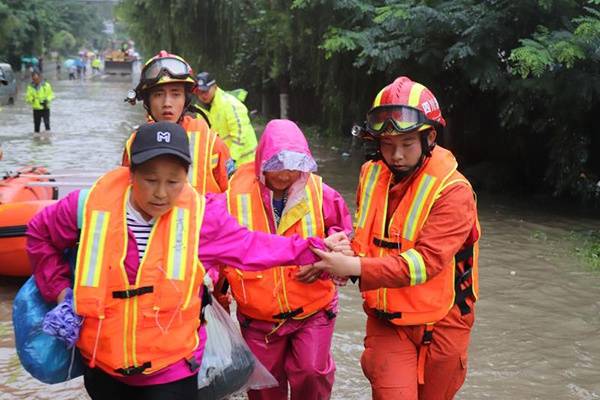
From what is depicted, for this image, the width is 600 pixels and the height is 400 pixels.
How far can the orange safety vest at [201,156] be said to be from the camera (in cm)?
486

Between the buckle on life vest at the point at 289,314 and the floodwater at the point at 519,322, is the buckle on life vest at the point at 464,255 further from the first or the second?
the floodwater at the point at 519,322

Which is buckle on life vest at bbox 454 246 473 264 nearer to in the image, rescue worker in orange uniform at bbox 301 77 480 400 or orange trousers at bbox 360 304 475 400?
rescue worker in orange uniform at bbox 301 77 480 400

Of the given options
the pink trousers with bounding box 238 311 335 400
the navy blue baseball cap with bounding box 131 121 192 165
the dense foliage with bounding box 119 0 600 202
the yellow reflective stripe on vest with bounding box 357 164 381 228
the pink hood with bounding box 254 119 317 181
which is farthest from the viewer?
the dense foliage with bounding box 119 0 600 202

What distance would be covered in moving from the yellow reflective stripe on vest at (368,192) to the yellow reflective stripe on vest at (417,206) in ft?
0.85

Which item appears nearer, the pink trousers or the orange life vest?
the orange life vest

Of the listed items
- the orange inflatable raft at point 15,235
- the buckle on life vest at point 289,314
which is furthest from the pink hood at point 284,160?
the orange inflatable raft at point 15,235

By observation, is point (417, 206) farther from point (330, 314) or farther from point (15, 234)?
point (15, 234)

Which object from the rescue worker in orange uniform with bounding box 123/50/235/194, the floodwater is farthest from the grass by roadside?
the rescue worker in orange uniform with bounding box 123/50/235/194

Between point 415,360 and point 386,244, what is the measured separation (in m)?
0.56

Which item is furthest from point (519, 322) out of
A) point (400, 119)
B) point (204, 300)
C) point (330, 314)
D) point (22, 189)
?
point (22, 189)

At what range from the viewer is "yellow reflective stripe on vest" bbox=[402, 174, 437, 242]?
3.34 m

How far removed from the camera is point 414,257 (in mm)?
3199

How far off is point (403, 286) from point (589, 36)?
20.6 ft

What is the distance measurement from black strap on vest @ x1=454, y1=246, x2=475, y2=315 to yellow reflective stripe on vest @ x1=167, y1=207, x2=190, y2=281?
131 cm
